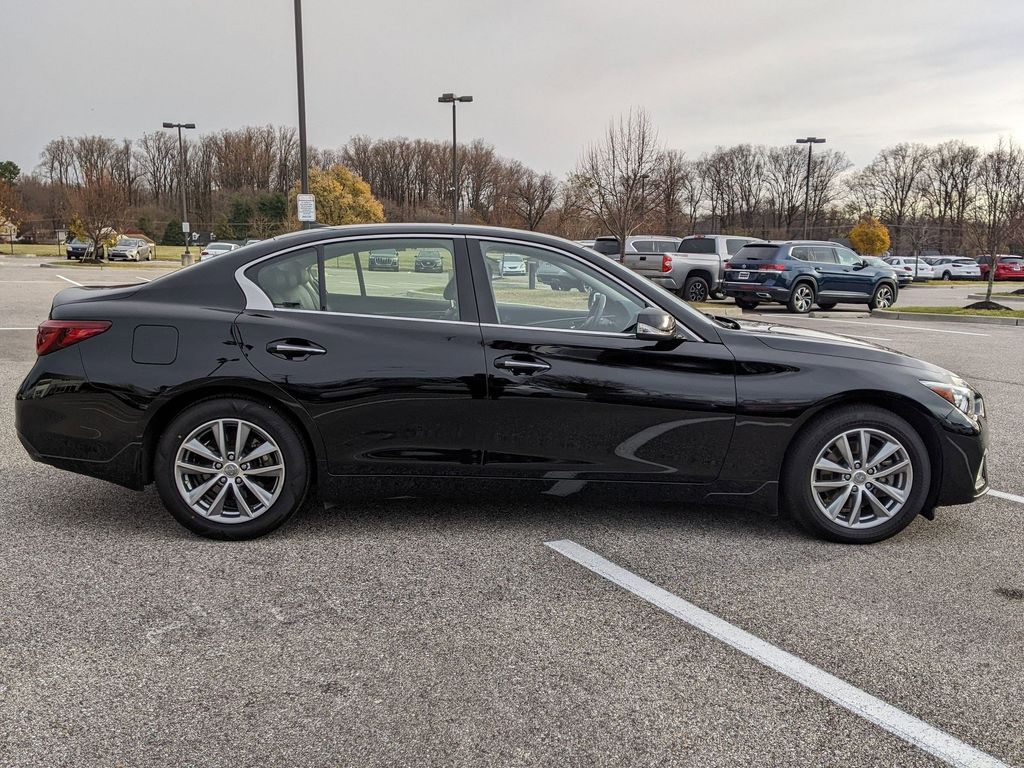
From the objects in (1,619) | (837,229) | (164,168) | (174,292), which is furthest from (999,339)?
(164,168)

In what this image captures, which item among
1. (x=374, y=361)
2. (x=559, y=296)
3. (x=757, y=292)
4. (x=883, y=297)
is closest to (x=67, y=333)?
(x=374, y=361)

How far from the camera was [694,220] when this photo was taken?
10050cm

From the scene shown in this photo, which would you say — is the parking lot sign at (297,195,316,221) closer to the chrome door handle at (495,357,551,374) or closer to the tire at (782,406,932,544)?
the chrome door handle at (495,357,551,374)

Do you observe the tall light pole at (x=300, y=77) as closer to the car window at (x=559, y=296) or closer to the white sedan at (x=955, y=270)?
the car window at (x=559, y=296)

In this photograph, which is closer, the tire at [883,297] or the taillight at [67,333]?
the taillight at [67,333]

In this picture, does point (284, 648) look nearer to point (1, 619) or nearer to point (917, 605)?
point (1, 619)

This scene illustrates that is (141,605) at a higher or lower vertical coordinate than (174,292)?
lower

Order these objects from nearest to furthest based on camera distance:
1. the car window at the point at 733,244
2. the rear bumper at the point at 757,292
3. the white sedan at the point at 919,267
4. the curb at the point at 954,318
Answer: the curb at the point at 954,318 < the rear bumper at the point at 757,292 < the car window at the point at 733,244 < the white sedan at the point at 919,267

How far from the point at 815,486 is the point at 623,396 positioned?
106 centimetres

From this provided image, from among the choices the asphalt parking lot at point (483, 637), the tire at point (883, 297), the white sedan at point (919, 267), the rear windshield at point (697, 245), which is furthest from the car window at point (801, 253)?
the white sedan at point (919, 267)

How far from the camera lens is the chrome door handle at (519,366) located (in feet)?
13.7

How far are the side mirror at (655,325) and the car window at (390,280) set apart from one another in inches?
35.3

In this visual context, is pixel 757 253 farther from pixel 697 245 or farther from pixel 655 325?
A: pixel 655 325

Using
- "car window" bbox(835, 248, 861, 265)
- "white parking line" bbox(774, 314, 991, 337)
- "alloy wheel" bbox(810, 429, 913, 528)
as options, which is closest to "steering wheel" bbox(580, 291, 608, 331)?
"alloy wheel" bbox(810, 429, 913, 528)
